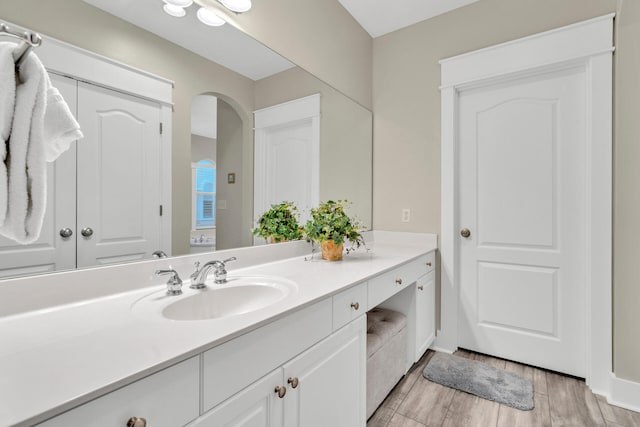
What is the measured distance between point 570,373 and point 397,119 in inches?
81.0

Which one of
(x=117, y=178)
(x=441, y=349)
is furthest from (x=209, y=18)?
(x=441, y=349)

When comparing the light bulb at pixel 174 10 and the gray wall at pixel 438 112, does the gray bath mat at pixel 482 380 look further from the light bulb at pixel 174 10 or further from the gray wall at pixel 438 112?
the light bulb at pixel 174 10

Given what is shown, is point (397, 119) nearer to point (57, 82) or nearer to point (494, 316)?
point (494, 316)

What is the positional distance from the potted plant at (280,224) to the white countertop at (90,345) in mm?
623

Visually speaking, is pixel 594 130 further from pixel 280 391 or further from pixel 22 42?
pixel 22 42

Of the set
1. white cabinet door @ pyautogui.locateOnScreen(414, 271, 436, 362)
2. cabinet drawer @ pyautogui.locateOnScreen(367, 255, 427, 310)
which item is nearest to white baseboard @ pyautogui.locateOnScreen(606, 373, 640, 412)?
white cabinet door @ pyautogui.locateOnScreen(414, 271, 436, 362)

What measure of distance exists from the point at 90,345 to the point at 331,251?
122cm

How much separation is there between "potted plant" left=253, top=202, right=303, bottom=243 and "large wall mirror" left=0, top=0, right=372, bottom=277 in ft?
0.29

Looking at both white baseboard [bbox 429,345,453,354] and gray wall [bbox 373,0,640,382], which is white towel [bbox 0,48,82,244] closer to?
gray wall [bbox 373,0,640,382]

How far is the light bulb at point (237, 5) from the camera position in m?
→ 1.49

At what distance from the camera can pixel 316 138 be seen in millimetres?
2121

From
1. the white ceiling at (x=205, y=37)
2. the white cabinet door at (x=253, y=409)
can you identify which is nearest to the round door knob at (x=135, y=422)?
the white cabinet door at (x=253, y=409)

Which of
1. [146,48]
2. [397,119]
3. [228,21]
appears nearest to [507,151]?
[397,119]

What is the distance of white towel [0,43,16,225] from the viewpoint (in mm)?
669
